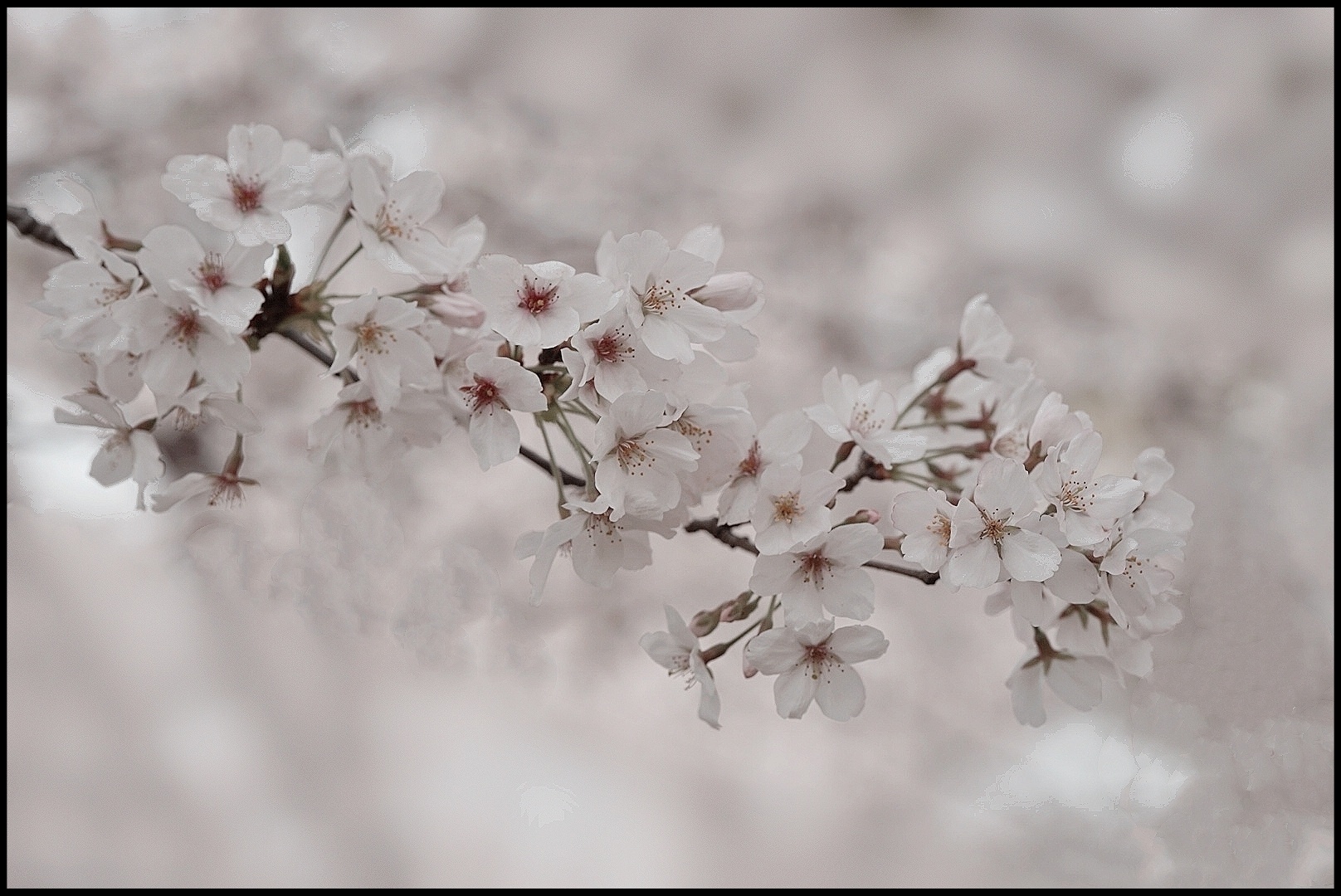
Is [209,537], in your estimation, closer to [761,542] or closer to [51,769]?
[51,769]

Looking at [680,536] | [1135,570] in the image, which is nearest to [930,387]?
[1135,570]

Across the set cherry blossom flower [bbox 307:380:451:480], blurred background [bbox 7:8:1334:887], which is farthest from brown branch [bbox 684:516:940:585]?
blurred background [bbox 7:8:1334:887]

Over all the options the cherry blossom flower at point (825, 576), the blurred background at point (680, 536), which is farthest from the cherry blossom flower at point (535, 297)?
the blurred background at point (680, 536)

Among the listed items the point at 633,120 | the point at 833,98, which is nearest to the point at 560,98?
the point at 633,120

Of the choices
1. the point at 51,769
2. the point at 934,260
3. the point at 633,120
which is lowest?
the point at 51,769

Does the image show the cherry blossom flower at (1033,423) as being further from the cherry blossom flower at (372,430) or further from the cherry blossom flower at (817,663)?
the cherry blossom flower at (372,430)

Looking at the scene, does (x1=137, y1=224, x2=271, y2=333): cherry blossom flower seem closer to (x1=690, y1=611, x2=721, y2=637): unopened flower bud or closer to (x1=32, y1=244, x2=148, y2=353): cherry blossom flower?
(x1=32, y1=244, x2=148, y2=353): cherry blossom flower
